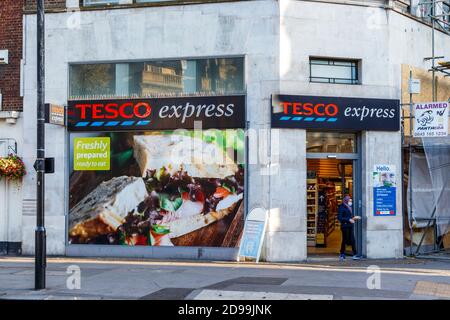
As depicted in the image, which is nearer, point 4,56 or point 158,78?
point 158,78

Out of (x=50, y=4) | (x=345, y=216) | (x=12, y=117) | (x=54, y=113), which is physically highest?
(x=50, y=4)

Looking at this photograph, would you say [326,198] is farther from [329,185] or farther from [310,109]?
[310,109]

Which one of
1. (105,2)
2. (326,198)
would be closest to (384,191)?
(326,198)

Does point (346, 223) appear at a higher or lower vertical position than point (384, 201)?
lower

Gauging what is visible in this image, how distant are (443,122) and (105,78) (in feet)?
29.5

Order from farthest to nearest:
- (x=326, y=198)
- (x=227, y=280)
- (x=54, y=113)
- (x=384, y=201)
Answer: (x=326, y=198), (x=384, y=201), (x=54, y=113), (x=227, y=280)

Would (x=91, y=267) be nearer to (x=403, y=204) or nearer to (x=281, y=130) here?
(x=281, y=130)

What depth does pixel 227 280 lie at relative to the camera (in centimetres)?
1261

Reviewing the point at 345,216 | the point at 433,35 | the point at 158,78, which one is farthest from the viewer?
the point at 433,35

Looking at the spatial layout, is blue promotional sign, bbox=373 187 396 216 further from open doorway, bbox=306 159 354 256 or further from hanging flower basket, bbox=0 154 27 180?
hanging flower basket, bbox=0 154 27 180

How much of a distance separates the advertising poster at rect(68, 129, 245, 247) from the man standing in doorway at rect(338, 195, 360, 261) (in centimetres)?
261

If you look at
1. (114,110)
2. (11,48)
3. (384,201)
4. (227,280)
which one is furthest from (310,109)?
(11,48)

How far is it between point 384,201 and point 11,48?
36.7 ft
